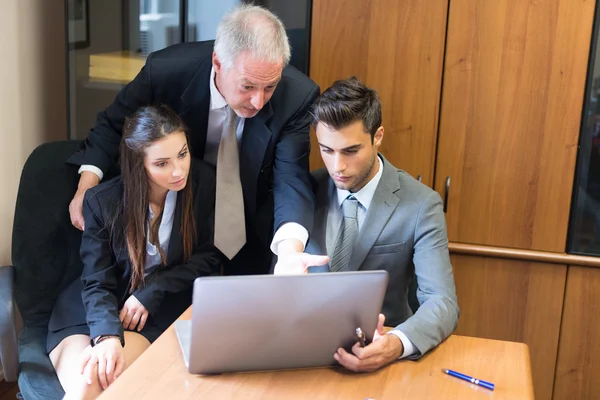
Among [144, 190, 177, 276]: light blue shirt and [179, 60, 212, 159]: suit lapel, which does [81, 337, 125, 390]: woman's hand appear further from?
[179, 60, 212, 159]: suit lapel

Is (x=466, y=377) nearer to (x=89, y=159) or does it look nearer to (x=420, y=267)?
(x=420, y=267)

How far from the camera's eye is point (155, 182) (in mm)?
1943

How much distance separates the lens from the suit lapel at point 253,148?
2.06 metres

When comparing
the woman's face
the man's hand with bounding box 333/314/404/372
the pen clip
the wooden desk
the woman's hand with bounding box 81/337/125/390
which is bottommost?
the woman's hand with bounding box 81/337/125/390

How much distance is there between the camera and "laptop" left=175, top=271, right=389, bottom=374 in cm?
131

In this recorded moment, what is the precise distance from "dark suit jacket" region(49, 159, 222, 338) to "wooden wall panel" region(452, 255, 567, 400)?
3.09 feet

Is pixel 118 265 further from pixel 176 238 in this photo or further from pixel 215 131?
pixel 215 131

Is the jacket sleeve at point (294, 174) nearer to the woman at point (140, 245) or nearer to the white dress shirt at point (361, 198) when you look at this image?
the white dress shirt at point (361, 198)

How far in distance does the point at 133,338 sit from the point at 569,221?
144 cm

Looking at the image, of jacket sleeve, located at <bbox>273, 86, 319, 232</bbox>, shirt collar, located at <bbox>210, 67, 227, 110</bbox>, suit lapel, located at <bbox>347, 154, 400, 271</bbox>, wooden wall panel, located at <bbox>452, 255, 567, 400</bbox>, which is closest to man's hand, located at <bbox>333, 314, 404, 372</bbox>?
suit lapel, located at <bbox>347, 154, 400, 271</bbox>

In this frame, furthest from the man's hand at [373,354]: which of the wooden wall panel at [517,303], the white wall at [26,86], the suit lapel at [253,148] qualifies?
the white wall at [26,86]

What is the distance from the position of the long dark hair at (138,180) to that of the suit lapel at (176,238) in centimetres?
3

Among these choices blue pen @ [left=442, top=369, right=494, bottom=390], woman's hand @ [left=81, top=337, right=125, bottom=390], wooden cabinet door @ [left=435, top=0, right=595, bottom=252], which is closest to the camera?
blue pen @ [left=442, top=369, right=494, bottom=390]

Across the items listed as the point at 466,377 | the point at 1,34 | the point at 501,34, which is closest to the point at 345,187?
the point at 466,377
